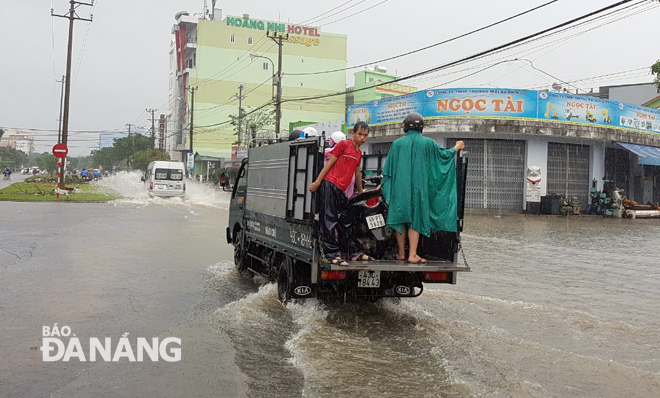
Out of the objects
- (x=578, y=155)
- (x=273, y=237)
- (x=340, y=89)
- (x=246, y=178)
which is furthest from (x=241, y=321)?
(x=340, y=89)

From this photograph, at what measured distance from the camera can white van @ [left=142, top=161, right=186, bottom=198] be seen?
1234 inches

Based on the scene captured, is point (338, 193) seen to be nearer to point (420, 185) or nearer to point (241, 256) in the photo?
point (420, 185)

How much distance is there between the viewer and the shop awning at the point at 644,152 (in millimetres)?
28859

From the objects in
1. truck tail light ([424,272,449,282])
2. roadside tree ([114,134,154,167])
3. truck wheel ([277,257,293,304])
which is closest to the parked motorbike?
truck tail light ([424,272,449,282])

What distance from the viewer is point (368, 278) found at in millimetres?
6348

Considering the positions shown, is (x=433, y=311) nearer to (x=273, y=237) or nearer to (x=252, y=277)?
(x=273, y=237)

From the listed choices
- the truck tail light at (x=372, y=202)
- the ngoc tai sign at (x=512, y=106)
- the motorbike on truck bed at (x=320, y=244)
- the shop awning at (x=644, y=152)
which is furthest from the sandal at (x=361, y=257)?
the shop awning at (x=644, y=152)

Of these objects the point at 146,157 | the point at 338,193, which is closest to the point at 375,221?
the point at 338,193

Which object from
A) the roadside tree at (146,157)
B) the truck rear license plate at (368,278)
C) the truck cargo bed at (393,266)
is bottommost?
the truck rear license plate at (368,278)

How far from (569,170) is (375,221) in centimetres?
2512

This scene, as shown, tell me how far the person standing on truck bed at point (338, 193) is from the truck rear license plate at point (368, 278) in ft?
0.60

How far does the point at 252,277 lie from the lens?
9.70 meters

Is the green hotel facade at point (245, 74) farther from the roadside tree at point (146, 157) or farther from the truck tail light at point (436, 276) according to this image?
the truck tail light at point (436, 276)

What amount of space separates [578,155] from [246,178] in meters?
24.2
